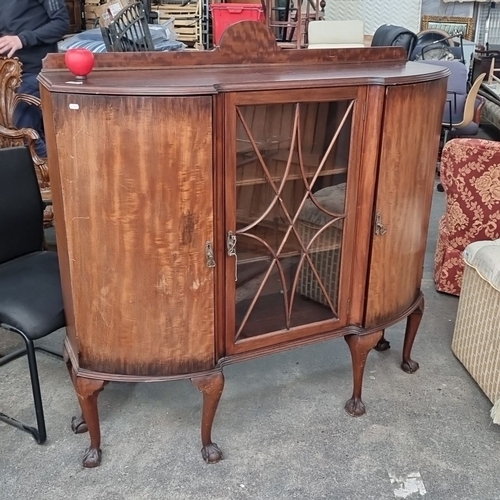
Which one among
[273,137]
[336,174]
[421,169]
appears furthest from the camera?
[421,169]

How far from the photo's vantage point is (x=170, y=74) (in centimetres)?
152

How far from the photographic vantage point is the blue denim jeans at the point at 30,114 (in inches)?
108

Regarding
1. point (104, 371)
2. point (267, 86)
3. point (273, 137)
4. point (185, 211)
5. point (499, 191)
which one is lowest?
point (104, 371)

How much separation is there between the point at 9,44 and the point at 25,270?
140 centimetres

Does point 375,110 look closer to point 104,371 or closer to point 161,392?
point 104,371

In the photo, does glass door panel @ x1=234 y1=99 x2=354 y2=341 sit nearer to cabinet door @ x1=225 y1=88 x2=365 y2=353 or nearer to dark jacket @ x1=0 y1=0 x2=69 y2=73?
cabinet door @ x1=225 y1=88 x2=365 y2=353

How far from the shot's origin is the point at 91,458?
65.1 inches

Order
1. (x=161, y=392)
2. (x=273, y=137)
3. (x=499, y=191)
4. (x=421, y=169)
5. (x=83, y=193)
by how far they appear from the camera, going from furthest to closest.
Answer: (x=499, y=191)
(x=161, y=392)
(x=421, y=169)
(x=273, y=137)
(x=83, y=193)

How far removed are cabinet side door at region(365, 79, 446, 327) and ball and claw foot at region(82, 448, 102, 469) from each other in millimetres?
854

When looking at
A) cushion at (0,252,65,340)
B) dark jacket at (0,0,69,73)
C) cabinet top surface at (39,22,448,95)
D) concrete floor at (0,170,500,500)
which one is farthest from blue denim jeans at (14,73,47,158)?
cabinet top surface at (39,22,448,95)

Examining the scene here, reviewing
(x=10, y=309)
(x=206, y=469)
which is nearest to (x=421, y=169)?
(x=206, y=469)

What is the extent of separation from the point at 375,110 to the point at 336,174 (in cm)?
19

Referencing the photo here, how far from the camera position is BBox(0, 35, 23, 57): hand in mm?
2738

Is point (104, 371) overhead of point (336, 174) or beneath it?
beneath
